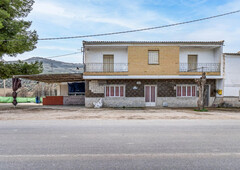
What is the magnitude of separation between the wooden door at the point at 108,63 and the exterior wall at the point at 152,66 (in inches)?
76.3

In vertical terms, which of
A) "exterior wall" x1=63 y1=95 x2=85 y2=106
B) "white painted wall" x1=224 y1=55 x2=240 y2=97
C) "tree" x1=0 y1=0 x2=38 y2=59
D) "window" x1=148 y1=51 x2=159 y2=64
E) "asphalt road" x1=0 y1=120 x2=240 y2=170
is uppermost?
"tree" x1=0 y1=0 x2=38 y2=59

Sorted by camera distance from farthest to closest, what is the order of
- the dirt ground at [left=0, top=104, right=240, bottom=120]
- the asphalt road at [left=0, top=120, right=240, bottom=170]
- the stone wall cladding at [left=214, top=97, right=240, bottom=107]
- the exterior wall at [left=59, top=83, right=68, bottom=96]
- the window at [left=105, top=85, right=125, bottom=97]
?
the exterior wall at [left=59, top=83, right=68, bottom=96]
the window at [left=105, top=85, right=125, bottom=97]
the stone wall cladding at [left=214, top=97, right=240, bottom=107]
the dirt ground at [left=0, top=104, right=240, bottom=120]
the asphalt road at [left=0, top=120, right=240, bottom=170]

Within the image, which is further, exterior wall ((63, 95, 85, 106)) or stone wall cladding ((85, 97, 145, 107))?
exterior wall ((63, 95, 85, 106))

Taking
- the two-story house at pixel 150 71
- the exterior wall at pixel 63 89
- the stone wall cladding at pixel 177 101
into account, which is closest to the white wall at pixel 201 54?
the two-story house at pixel 150 71

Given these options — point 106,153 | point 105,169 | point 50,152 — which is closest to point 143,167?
point 105,169

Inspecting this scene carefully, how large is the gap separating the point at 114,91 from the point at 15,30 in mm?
10703

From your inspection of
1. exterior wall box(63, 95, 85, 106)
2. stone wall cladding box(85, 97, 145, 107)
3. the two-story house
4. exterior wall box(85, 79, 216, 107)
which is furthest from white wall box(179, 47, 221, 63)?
exterior wall box(63, 95, 85, 106)

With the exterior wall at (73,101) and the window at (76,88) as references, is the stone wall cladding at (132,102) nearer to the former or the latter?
the exterior wall at (73,101)

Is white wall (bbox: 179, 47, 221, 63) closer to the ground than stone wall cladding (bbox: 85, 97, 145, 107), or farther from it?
farther from it

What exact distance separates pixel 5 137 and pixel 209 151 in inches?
242

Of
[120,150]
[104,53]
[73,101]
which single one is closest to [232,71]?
[104,53]

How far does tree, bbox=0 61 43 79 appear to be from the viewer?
1747cm

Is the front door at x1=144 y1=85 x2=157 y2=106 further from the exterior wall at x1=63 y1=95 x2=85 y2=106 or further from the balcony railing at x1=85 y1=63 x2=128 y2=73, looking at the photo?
the exterior wall at x1=63 y1=95 x2=85 y2=106

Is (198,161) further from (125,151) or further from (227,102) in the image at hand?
(227,102)
